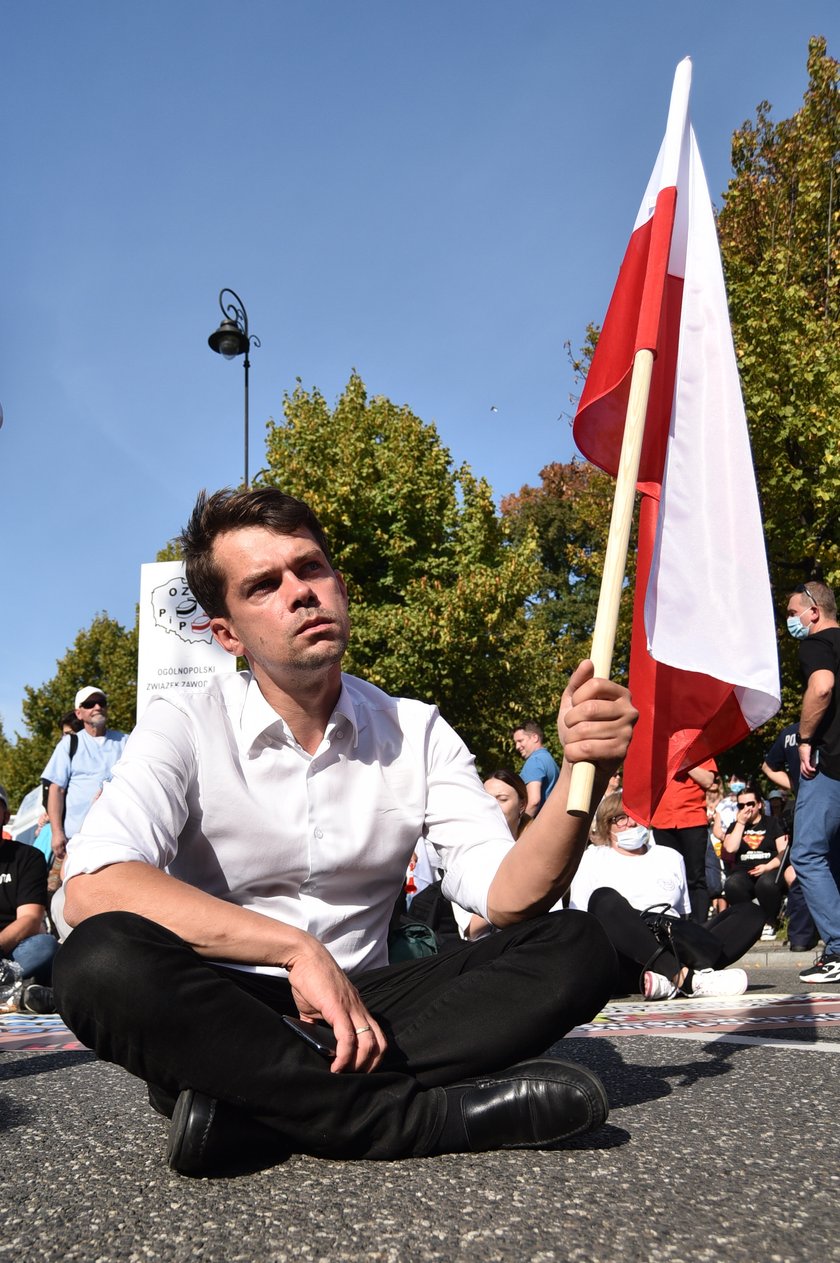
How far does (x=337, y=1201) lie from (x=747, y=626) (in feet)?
6.11

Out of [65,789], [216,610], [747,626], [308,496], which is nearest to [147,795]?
[216,610]

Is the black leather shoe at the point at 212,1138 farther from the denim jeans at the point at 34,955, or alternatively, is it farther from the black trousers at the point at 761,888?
the black trousers at the point at 761,888

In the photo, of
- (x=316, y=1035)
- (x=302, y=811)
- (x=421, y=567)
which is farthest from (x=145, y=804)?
(x=421, y=567)

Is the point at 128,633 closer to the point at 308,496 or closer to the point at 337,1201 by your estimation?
the point at 308,496

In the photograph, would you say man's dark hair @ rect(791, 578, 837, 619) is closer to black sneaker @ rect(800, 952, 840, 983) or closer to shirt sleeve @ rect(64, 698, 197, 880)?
black sneaker @ rect(800, 952, 840, 983)

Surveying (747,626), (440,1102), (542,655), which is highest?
(542,655)

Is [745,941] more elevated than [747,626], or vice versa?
[747,626]

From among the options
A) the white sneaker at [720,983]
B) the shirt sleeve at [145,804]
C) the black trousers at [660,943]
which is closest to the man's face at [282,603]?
the shirt sleeve at [145,804]

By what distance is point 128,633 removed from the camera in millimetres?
49188

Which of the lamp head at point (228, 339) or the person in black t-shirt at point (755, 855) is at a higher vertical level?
the lamp head at point (228, 339)

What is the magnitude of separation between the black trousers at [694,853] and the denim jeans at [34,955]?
4781 mm

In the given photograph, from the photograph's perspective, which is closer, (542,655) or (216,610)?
(216,610)

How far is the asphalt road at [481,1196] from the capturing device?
1736 mm

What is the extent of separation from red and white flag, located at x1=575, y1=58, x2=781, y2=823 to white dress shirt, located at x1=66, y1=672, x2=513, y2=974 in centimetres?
66
